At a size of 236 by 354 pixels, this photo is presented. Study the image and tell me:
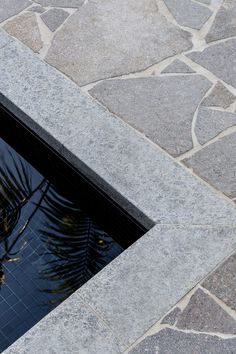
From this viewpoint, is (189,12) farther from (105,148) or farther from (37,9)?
(105,148)

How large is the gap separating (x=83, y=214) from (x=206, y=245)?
100 centimetres

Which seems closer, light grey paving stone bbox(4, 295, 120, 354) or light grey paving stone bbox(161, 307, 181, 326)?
light grey paving stone bbox(4, 295, 120, 354)

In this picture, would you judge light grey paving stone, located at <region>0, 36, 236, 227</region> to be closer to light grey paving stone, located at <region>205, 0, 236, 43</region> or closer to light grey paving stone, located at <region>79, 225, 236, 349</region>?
light grey paving stone, located at <region>79, 225, 236, 349</region>

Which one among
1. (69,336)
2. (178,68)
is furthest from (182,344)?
(178,68)

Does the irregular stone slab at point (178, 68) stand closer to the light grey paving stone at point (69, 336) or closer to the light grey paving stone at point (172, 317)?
the light grey paving stone at point (172, 317)

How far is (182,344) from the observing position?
420cm

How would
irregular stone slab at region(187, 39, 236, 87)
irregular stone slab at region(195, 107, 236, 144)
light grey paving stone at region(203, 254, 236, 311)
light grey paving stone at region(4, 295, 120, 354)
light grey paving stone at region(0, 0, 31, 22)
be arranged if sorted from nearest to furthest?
light grey paving stone at region(4, 295, 120, 354) → light grey paving stone at region(203, 254, 236, 311) → irregular stone slab at region(195, 107, 236, 144) → irregular stone slab at region(187, 39, 236, 87) → light grey paving stone at region(0, 0, 31, 22)

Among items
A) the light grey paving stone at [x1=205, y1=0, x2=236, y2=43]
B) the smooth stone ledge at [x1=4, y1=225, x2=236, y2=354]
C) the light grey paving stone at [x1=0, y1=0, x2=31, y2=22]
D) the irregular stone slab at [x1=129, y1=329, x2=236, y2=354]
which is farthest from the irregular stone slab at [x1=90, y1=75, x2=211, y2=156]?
the irregular stone slab at [x1=129, y1=329, x2=236, y2=354]

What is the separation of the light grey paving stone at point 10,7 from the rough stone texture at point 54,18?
0.67 ft

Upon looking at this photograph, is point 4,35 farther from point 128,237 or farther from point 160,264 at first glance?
point 160,264

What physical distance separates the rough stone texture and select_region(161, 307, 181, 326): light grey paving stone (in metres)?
2.51

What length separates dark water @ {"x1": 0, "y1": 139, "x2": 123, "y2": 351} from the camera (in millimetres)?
4805

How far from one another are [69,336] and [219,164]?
4.93ft

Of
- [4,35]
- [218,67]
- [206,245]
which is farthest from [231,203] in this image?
[4,35]
